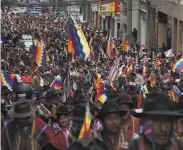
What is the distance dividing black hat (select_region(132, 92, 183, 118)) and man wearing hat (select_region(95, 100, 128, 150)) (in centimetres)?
84

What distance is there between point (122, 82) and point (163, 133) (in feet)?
39.7

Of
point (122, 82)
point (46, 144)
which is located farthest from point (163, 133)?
point (122, 82)

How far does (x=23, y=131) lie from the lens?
20.8ft

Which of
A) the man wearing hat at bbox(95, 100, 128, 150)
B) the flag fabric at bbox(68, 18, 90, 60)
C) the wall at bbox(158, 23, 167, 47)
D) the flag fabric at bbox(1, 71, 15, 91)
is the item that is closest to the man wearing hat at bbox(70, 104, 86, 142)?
the man wearing hat at bbox(95, 100, 128, 150)

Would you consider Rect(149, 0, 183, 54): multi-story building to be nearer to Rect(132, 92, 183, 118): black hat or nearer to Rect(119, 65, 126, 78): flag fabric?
Rect(119, 65, 126, 78): flag fabric

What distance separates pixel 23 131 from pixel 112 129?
0.94 meters

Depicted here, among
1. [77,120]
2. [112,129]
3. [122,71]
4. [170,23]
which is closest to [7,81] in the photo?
[122,71]

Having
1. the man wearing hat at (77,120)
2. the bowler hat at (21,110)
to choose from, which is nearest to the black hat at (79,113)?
the man wearing hat at (77,120)

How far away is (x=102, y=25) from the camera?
6331 centimetres

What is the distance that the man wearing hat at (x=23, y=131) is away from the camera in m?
6.27

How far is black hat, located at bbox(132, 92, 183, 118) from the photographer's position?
16.6 feet

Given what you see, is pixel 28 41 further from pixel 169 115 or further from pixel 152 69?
pixel 169 115

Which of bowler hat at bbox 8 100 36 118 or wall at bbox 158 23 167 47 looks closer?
bowler hat at bbox 8 100 36 118

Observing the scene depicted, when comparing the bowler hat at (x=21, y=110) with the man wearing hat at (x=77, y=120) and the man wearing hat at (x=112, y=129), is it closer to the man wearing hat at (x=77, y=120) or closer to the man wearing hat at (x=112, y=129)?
the man wearing hat at (x=77, y=120)
